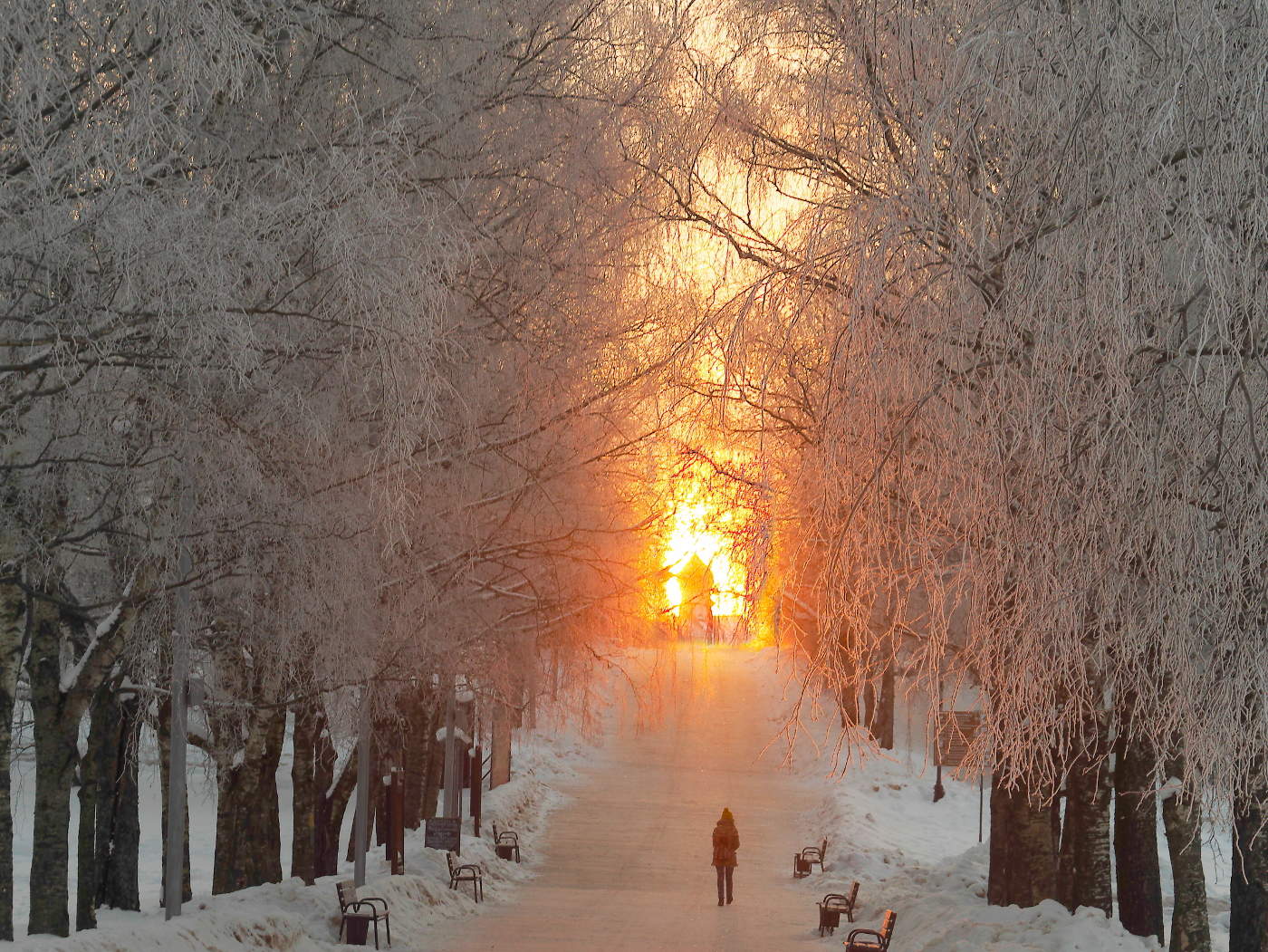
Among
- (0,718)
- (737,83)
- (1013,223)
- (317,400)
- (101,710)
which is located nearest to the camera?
(1013,223)

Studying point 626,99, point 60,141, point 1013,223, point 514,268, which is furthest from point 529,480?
point 1013,223

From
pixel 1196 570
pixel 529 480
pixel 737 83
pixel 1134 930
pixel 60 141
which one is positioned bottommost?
pixel 1134 930

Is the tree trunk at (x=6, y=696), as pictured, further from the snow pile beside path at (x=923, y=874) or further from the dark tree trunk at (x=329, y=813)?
the dark tree trunk at (x=329, y=813)

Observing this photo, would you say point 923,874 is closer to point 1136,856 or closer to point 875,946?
point 875,946

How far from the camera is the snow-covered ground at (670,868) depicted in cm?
1677

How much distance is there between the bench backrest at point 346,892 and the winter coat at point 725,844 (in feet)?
21.7

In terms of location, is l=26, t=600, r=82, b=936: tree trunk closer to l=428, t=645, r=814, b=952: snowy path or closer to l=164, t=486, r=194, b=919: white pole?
l=164, t=486, r=194, b=919: white pole

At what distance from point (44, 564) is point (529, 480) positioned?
19.2ft

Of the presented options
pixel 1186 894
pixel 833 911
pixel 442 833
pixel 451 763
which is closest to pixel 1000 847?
pixel 833 911

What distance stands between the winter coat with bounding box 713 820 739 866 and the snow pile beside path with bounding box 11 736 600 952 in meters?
3.94

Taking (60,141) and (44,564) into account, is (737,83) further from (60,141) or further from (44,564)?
(44,564)

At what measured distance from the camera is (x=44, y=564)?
12492 mm

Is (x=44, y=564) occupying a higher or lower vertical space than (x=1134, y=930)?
higher

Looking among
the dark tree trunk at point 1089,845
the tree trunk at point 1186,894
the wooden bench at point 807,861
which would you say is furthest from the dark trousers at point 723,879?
the tree trunk at point 1186,894
